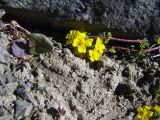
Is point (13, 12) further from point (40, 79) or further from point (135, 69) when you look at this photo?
point (135, 69)

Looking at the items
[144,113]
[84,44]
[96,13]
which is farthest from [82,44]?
[144,113]

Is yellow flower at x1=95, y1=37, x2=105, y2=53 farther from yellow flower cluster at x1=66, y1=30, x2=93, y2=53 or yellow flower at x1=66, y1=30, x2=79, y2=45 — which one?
yellow flower at x1=66, y1=30, x2=79, y2=45

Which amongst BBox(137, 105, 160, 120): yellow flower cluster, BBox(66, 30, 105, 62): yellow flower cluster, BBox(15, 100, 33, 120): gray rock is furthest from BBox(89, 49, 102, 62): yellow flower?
BBox(15, 100, 33, 120): gray rock

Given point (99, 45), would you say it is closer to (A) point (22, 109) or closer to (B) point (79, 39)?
(B) point (79, 39)

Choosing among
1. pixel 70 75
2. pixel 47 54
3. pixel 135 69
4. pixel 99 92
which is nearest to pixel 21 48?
pixel 47 54

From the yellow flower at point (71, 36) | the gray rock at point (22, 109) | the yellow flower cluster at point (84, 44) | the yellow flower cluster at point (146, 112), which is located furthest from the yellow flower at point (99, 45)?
the gray rock at point (22, 109)

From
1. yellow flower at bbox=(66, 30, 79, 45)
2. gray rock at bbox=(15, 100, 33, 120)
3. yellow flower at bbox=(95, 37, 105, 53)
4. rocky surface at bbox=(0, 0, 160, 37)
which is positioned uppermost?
rocky surface at bbox=(0, 0, 160, 37)

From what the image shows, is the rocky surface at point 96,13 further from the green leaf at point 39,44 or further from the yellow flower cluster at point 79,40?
the green leaf at point 39,44
